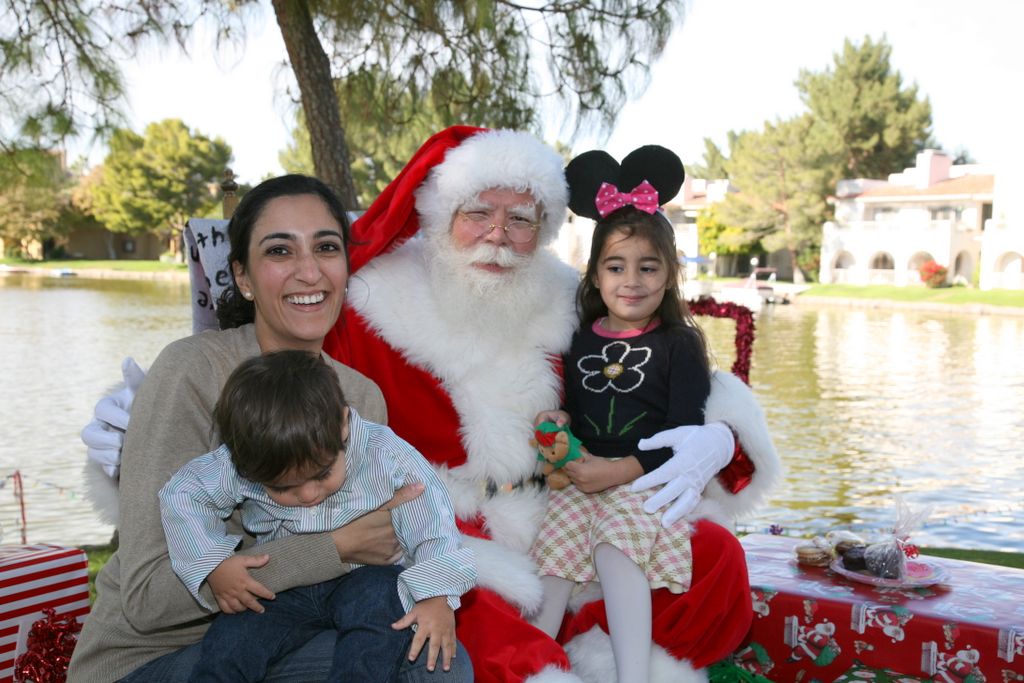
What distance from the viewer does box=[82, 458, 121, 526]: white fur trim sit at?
2408mm

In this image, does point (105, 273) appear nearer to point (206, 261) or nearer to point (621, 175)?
point (206, 261)

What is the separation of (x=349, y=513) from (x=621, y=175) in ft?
5.05

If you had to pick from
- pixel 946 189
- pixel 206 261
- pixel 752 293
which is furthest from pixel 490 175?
pixel 946 189

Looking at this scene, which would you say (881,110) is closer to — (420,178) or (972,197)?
(972,197)

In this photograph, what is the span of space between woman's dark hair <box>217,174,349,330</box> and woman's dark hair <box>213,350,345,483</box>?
53cm

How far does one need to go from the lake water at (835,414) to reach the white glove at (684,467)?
3011 mm

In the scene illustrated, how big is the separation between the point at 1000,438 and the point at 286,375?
33.2ft

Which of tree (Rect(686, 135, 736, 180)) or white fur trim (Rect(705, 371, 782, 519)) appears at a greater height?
tree (Rect(686, 135, 736, 180))

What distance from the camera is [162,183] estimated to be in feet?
147

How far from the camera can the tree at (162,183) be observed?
4459 centimetres

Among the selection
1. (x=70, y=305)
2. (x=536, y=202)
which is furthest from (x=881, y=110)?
(x=536, y=202)

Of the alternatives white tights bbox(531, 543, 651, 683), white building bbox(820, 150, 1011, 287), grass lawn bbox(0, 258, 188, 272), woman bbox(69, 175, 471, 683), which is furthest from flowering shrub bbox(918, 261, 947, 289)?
woman bbox(69, 175, 471, 683)

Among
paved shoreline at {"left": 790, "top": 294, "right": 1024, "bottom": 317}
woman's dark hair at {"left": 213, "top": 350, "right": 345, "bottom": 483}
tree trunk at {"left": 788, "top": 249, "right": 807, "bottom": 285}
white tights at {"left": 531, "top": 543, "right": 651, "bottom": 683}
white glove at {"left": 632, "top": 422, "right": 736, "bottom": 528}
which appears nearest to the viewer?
woman's dark hair at {"left": 213, "top": 350, "right": 345, "bottom": 483}

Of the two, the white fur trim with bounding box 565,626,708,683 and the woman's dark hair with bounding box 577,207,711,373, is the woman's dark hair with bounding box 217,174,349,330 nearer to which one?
the woman's dark hair with bounding box 577,207,711,373
